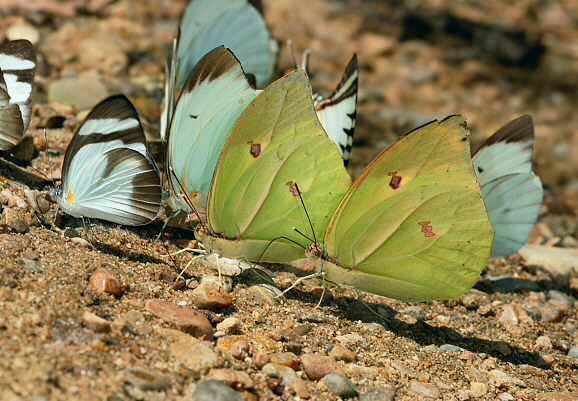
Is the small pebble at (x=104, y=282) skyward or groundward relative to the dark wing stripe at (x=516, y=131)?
groundward

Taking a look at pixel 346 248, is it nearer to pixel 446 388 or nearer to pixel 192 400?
pixel 446 388

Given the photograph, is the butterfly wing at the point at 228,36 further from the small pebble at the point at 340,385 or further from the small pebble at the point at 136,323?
the small pebble at the point at 340,385

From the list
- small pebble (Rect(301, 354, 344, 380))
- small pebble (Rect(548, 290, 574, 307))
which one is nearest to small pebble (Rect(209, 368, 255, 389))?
small pebble (Rect(301, 354, 344, 380))

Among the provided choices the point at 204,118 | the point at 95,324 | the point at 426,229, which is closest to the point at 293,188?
the point at 204,118

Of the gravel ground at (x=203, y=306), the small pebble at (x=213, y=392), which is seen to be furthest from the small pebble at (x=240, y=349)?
the small pebble at (x=213, y=392)

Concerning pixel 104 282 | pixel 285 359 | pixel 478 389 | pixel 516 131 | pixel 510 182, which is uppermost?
pixel 516 131

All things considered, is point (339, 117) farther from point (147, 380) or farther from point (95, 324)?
point (147, 380)
